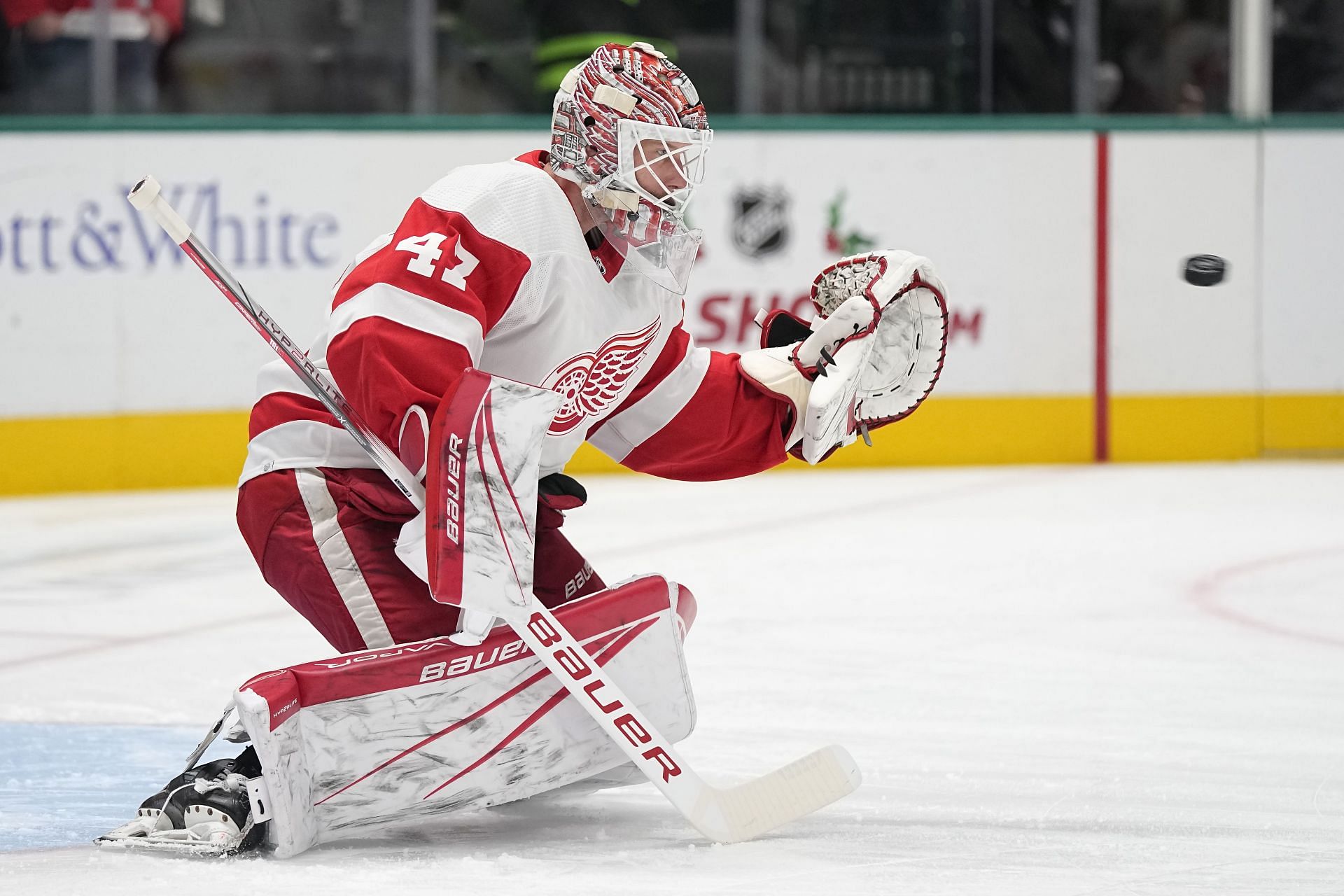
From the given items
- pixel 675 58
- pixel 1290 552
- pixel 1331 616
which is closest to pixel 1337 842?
pixel 1331 616

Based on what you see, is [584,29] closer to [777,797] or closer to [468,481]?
[777,797]

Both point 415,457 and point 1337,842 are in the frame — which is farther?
point 1337,842

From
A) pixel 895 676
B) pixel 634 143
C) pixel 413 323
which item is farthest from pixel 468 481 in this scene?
pixel 895 676

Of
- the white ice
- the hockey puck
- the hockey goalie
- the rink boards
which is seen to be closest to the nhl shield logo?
the rink boards

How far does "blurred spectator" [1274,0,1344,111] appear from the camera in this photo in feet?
19.0

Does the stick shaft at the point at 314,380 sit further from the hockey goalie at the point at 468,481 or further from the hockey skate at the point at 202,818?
the hockey skate at the point at 202,818

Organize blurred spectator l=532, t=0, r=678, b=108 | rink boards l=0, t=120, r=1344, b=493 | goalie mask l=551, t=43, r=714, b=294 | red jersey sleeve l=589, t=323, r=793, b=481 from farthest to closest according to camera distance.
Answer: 1. blurred spectator l=532, t=0, r=678, b=108
2. rink boards l=0, t=120, r=1344, b=493
3. red jersey sleeve l=589, t=323, r=793, b=481
4. goalie mask l=551, t=43, r=714, b=294

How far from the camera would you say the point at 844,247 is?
5465 mm

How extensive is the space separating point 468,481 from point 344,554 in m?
0.28

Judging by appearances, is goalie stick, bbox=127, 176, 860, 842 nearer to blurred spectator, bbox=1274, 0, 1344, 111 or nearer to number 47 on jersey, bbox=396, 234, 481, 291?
number 47 on jersey, bbox=396, 234, 481, 291

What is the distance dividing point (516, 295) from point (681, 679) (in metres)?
0.46

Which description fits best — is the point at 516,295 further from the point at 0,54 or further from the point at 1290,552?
the point at 0,54

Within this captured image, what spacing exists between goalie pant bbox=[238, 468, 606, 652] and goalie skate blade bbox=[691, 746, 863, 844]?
0.35m

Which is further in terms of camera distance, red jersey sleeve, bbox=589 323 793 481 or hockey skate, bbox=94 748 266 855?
red jersey sleeve, bbox=589 323 793 481
